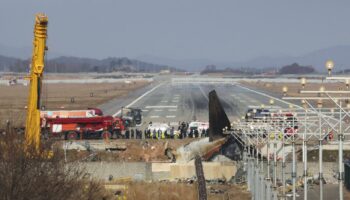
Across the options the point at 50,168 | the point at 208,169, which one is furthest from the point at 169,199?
the point at 50,168

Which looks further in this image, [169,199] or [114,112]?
[114,112]

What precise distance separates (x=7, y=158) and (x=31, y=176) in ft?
3.90

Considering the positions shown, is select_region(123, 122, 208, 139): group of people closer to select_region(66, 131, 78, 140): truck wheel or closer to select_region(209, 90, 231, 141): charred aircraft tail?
select_region(66, 131, 78, 140): truck wheel

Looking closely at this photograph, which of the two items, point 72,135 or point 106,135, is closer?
point 72,135

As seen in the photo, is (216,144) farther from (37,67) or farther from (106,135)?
(37,67)

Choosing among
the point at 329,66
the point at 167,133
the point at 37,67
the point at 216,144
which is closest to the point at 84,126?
the point at 167,133

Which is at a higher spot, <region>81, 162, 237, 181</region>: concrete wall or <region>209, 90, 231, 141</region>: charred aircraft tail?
<region>209, 90, 231, 141</region>: charred aircraft tail

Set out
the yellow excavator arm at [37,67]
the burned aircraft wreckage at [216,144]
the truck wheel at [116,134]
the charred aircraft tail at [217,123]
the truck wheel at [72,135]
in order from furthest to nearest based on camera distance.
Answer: the truck wheel at [116,134], the truck wheel at [72,135], the charred aircraft tail at [217,123], the burned aircraft wreckage at [216,144], the yellow excavator arm at [37,67]

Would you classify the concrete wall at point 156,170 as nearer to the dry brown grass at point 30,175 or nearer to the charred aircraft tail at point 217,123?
the charred aircraft tail at point 217,123

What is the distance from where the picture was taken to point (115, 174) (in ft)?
165

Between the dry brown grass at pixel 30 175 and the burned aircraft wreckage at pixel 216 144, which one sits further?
the burned aircraft wreckage at pixel 216 144

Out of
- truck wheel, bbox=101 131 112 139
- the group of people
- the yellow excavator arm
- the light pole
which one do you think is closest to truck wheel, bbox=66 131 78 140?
truck wheel, bbox=101 131 112 139

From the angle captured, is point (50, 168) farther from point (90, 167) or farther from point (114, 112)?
point (114, 112)

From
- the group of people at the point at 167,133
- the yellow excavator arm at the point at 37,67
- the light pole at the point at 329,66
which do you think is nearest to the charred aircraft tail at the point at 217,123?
the group of people at the point at 167,133
